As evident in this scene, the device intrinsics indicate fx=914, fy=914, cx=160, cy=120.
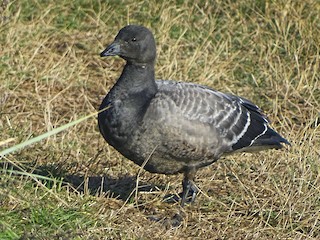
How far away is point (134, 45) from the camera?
6191 millimetres

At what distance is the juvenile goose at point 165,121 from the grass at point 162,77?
11.9 inches

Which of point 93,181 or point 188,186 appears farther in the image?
point 93,181

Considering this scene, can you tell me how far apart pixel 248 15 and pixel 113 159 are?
298 centimetres

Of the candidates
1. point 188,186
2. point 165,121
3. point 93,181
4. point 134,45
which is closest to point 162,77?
point 93,181

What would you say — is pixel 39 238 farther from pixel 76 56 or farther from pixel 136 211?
pixel 76 56

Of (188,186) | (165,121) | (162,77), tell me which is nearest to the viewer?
(165,121)

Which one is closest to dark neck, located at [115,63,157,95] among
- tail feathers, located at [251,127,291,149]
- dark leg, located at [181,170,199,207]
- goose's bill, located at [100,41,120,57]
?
goose's bill, located at [100,41,120,57]

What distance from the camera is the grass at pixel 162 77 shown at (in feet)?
18.7

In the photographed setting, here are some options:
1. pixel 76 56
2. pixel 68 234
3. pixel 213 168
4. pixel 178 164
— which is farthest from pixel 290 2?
pixel 68 234

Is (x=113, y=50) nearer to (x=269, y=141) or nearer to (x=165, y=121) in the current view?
(x=165, y=121)

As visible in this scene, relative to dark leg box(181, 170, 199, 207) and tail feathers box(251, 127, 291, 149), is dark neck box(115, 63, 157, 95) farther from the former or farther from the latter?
tail feathers box(251, 127, 291, 149)

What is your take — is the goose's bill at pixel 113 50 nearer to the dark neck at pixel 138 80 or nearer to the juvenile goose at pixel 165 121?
the juvenile goose at pixel 165 121

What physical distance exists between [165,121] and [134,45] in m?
0.65

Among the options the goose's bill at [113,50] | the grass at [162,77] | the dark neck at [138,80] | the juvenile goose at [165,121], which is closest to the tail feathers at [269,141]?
the juvenile goose at [165,121]
